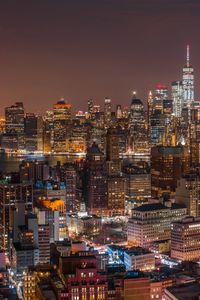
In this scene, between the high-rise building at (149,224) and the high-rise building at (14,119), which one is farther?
the high-rise building at (14,119)

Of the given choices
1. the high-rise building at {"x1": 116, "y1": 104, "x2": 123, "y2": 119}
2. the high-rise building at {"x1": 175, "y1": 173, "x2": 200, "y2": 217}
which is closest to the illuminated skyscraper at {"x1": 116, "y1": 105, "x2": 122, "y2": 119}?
the high-rise building at {"x1": 116, "y1": 104, "x2": 123, "y2": 119}

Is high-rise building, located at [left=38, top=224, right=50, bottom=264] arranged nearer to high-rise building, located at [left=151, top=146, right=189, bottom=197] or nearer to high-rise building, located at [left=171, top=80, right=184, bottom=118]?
high-rise building, located at [left=151, top=146, right=189, bottom=197]

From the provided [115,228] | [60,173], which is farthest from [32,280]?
[60,173]

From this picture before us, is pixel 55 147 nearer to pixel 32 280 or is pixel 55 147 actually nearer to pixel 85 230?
pixel 85 230

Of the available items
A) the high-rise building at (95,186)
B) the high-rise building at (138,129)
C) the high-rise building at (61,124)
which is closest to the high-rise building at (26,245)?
the high-rise building at (95,186)

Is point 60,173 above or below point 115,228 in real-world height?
above

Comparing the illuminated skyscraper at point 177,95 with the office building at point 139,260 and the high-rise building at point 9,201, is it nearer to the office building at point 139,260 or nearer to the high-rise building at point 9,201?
the high-rise building at point 9,201
